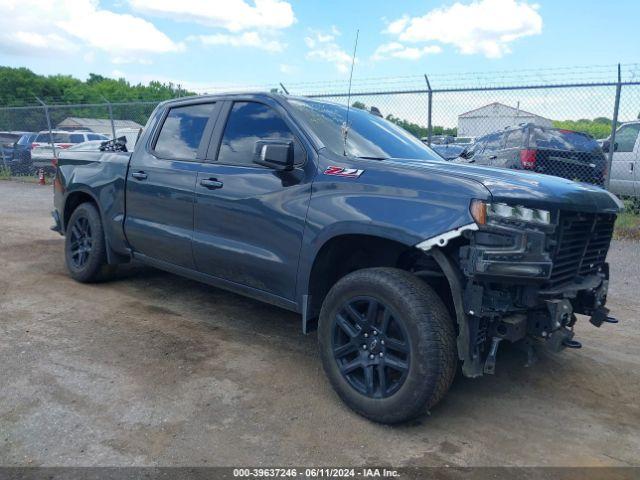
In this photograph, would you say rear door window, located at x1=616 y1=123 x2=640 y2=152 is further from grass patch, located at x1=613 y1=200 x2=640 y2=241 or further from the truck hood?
the truck hood

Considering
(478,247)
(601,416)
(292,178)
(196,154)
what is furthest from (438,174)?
(196,154)

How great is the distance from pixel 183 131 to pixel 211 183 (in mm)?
834

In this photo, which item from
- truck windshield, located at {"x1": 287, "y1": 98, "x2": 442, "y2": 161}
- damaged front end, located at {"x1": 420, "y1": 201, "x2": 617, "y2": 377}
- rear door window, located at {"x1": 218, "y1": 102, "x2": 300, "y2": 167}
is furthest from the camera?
rear door window, located at {"x1": 218, "y1": 102, "x2": 300, "y2": 167}

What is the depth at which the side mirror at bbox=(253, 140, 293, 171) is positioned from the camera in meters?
3.53

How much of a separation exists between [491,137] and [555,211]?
7.85 m

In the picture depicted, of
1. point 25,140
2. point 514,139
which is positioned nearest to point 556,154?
point 514,139

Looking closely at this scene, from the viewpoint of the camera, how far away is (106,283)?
232 inches

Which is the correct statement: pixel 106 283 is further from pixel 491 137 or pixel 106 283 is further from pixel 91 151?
pixel 491 137

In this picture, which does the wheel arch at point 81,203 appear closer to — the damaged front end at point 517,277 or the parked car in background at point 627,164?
the damaged front end at point 517,277

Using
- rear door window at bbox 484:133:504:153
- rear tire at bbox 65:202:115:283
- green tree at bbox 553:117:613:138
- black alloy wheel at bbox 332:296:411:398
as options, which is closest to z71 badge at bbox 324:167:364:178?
black alloy wheel at bbox 332:296:411:398

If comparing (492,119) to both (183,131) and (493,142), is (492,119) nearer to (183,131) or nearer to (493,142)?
(493,142)

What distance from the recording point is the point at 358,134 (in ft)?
13.4

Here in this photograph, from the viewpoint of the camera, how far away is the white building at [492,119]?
988cm

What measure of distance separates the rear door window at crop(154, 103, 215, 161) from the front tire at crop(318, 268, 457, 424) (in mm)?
1968
